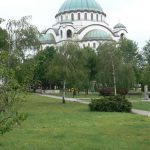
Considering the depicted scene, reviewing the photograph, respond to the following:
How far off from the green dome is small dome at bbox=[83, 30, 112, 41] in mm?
6223

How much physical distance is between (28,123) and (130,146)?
7951mm

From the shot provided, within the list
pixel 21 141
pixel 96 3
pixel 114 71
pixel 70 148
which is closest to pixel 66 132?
pixel 21 141

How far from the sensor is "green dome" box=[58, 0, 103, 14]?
111 m

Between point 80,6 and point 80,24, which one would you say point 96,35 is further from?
point 80,6

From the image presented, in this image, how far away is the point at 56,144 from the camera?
46.7ft

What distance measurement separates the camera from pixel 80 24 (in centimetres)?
11231

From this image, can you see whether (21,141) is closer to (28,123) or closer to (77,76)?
(28,123)

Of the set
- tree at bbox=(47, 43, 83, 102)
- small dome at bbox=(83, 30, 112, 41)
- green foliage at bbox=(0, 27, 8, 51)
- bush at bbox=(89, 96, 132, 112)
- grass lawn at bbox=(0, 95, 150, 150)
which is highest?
small dome at bbox=(83, 30, 112, 41)

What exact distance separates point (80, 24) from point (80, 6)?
174 inches

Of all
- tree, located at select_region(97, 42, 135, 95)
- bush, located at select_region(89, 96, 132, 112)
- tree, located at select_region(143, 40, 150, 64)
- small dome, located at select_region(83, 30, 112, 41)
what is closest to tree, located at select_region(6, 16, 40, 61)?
bush, located at select_region(89, 96, 132, 112)

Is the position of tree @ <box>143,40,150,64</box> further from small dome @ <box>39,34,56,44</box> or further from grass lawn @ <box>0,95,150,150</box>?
grass lawn @ <box>0,95,150,150</box>

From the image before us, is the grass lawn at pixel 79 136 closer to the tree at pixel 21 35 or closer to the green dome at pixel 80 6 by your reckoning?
the tree at pixel 21 35

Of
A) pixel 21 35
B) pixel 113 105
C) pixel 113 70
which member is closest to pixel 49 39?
pixel 113 70

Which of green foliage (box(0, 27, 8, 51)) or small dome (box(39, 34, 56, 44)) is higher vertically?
small dome (box(39, 34, 56, 44))
